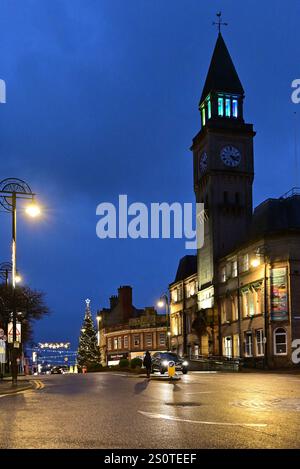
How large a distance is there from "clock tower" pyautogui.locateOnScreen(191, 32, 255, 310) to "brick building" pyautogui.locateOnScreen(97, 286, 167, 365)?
30.1 metres

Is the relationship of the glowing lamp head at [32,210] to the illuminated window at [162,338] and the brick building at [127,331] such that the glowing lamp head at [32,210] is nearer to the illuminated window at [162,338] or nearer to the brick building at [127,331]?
the brick building at [127,331]

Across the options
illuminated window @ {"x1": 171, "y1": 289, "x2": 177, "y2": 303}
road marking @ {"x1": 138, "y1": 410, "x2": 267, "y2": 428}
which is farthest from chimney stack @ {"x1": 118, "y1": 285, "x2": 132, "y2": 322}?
road marking @ {"x1": 138, "y1": 410, "x2": 267, "y2": 428}

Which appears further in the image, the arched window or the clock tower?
the clock tower

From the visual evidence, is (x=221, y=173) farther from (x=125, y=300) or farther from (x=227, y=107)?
(x=125, y=300)

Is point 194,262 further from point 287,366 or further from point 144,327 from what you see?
point 287,366

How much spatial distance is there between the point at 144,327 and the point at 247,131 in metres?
43.6

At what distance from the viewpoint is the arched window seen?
52.2 m

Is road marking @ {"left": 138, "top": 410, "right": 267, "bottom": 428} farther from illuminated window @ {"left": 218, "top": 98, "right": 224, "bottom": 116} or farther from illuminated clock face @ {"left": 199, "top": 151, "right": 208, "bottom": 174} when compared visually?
illuminated window @ {"left": 218, "top": 98, "right": 224, "bottom": 116}

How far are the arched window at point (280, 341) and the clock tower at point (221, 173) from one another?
15.1 metres

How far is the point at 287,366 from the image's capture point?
51.3 meters

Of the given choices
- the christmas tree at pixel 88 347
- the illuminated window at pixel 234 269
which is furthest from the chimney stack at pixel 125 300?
the illuminated window at pixel 234 269

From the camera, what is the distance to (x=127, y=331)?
10594cm

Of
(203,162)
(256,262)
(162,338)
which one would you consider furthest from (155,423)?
(162,338)

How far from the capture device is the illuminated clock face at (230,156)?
70.0 m
